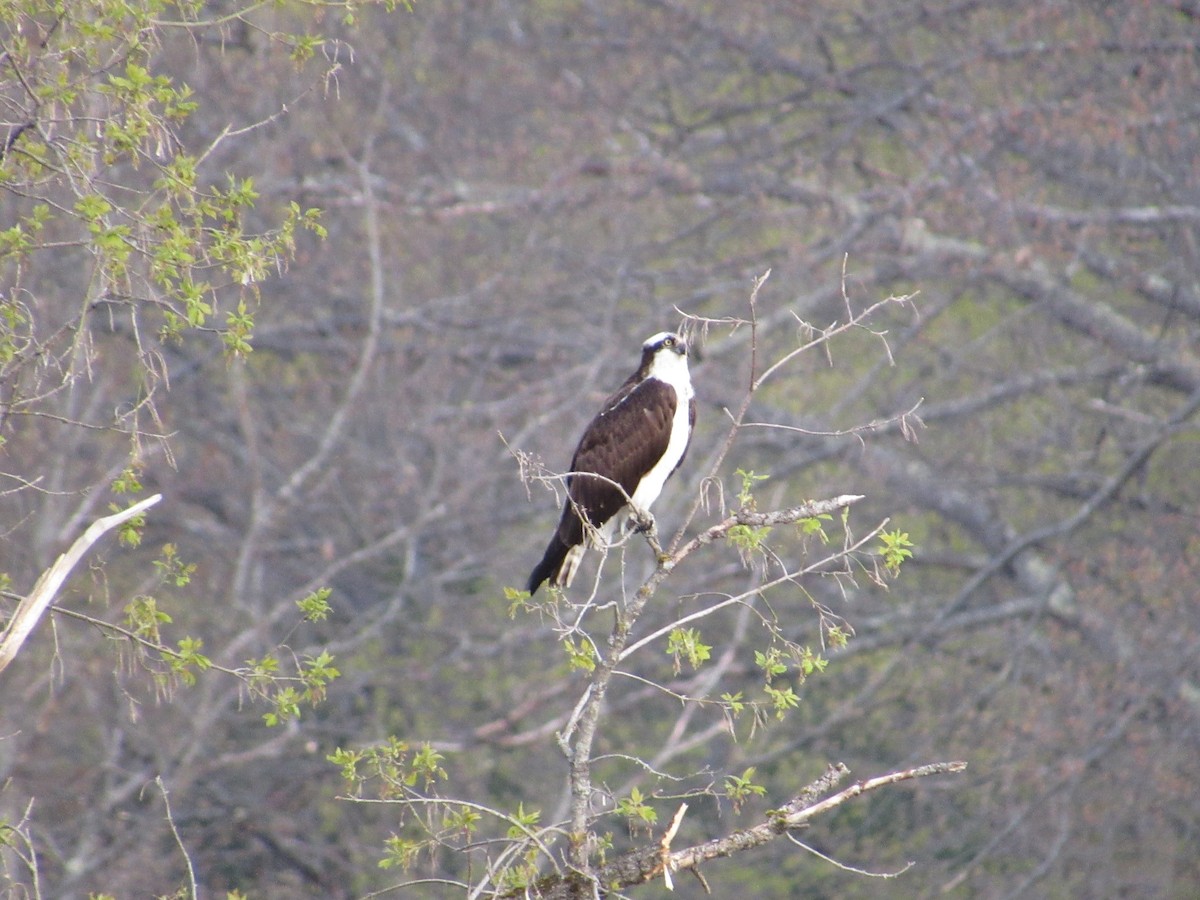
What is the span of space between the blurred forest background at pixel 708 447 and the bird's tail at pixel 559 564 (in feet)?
10.4

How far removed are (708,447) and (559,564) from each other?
5.63 meters

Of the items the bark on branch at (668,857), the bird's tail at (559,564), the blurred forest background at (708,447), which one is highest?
the bark on branch at (668,857)

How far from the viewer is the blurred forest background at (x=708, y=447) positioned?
9.95 m

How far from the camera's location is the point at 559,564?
5930mm

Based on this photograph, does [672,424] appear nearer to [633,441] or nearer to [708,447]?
[633,441]

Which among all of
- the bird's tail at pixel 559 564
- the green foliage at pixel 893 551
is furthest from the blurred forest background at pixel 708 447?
the green foliage at pixel 893 551

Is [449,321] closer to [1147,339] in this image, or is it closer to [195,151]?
[195,151]

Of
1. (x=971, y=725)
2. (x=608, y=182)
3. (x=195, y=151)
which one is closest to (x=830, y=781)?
(x=971, y=725)

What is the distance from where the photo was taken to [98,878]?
959cm

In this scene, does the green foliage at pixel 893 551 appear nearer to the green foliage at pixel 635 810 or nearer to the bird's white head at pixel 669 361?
the green foliage at pixel 635 810

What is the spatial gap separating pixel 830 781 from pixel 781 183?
8778 millimetres

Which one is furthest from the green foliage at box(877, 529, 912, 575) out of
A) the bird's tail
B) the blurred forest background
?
the blurred forest background

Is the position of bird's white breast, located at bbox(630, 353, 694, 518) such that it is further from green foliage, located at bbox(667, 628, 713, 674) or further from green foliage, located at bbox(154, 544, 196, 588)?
green foliage, located at bbox(667, 628, 713, 674)

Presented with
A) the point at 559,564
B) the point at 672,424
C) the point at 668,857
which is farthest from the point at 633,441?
the point at 668,857
